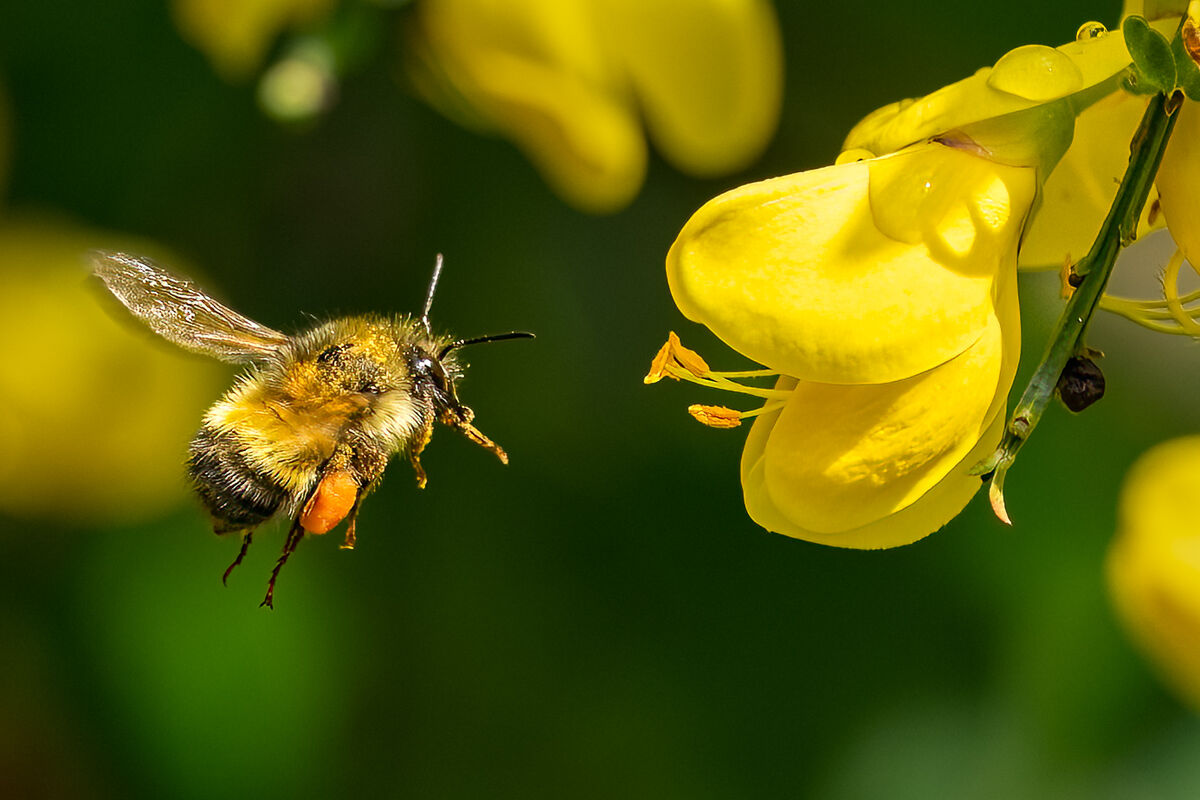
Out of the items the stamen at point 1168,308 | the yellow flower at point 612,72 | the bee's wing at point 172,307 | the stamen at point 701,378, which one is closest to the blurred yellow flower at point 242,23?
the yellow flower at point 612,72

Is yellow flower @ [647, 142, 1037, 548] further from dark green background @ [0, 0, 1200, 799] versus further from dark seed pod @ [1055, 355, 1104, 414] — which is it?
dark green background @ [0, 0, 1200, 799]

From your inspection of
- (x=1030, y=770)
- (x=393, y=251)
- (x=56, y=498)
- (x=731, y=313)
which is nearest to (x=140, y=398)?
(x=56, y=498)

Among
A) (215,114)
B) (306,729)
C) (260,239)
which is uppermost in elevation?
(215,114)

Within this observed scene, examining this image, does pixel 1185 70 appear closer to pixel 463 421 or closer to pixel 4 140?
pixel 463 421

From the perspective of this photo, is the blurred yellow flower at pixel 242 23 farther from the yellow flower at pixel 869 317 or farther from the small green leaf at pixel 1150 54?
the small green leaf at pixel 1150 54

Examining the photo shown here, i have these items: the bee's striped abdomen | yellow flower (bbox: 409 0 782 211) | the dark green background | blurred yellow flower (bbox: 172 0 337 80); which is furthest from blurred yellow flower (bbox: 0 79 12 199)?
the bee's striped abdomen

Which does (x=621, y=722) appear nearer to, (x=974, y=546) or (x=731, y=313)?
(x=974, y=546)
